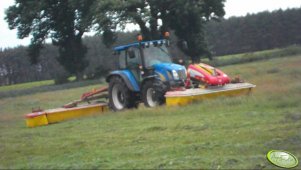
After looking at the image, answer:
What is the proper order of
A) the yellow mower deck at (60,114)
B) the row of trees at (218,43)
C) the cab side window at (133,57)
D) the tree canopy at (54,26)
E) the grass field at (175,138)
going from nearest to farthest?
the grass field at (175,138) → the yellow mower deck at (60,114) → the cab side window at (133,57) → the tree canopy at (54,26) → the row of trees at (218,43)

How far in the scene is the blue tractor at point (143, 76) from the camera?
17.5 meters

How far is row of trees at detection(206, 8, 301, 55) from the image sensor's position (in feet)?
198

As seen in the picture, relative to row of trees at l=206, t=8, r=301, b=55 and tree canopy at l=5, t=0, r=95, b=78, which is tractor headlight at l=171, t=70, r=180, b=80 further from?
row of trees at l=206, t=8, r=301, b=55

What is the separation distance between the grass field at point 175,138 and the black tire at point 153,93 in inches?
50.8

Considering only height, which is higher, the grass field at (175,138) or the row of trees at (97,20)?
the row of trees at (97,20)

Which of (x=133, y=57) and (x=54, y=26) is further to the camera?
(x=54, y=26)

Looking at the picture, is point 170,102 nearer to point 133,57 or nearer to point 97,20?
point 133,57

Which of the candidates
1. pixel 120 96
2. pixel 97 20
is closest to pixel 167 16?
pixel 97 20

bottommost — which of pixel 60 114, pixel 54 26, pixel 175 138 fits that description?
pixel 175 138

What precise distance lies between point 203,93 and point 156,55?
102 inches

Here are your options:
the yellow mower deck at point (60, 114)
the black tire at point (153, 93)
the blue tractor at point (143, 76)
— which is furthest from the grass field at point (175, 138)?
the blue tractor at point (143, 76)

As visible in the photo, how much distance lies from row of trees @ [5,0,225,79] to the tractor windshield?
21.8 metres

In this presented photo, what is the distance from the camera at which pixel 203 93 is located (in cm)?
1636

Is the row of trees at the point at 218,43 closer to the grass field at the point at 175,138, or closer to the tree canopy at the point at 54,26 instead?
the tree canopy at the point at 54,26
